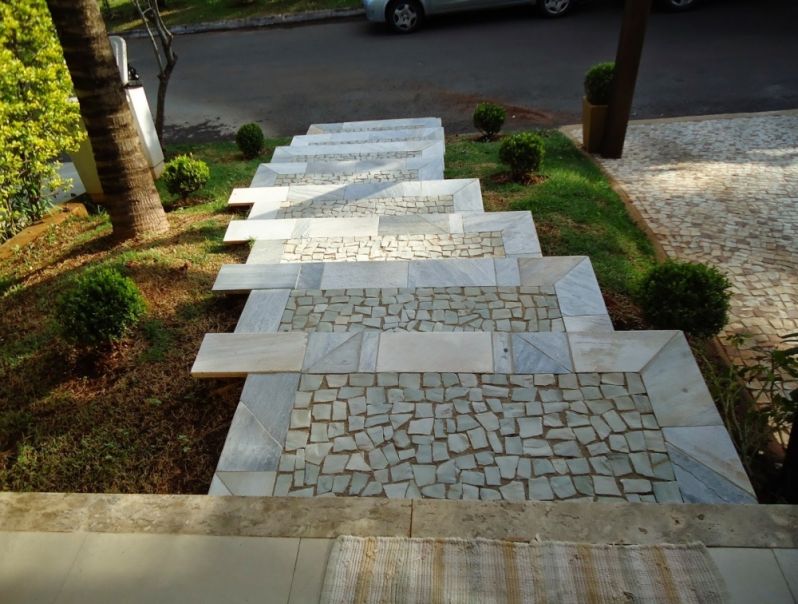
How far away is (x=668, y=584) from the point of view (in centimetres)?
231

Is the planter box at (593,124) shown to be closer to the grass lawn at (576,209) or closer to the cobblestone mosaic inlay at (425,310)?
the grass lawn at (576,209)

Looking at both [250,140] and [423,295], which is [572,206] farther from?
[250,140]

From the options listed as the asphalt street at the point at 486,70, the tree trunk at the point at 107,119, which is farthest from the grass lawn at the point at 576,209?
the tree trunk at the point at 107,119

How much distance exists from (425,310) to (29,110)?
558cm

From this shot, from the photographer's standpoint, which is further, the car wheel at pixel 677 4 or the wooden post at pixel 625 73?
the car wheel at pixel 677 4

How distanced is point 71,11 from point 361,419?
469 cm

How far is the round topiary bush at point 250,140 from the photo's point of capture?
343 inches

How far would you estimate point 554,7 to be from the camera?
14.1 metres

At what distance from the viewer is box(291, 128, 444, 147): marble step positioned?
8.88 metres

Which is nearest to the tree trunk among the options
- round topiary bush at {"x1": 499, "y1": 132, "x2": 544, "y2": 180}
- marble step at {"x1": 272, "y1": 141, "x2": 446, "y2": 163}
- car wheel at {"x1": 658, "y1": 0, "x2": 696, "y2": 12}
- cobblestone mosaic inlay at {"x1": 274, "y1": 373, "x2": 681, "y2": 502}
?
marble step at {"x1": 272, "y1": 141, "x2": 446, "y2": 163}

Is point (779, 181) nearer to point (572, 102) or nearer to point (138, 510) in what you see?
point (572, 102)

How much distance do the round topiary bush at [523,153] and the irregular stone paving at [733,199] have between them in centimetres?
127

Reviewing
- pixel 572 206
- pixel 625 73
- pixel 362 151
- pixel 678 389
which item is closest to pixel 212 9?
pixel 362 151

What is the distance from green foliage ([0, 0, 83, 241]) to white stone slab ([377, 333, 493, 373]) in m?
5.01
